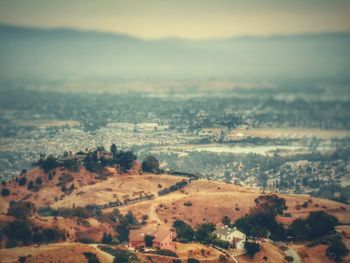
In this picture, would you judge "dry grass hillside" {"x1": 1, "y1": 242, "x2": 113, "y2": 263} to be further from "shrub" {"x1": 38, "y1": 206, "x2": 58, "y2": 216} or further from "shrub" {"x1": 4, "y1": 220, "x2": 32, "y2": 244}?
"shrub" {"x1": 38, "y1": 206, "x2": 58, "y2": 216}

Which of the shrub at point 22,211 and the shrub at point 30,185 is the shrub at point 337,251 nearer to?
the shrub at point 22,211

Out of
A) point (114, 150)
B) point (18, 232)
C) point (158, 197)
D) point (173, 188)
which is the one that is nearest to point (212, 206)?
point (158, 197)

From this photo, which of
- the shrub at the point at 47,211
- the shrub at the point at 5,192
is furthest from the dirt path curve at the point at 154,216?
the shrub at the point at 5,192

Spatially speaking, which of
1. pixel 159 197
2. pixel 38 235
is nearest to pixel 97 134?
pixel 159 197

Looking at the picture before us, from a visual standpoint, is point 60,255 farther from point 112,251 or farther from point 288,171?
point 288,171

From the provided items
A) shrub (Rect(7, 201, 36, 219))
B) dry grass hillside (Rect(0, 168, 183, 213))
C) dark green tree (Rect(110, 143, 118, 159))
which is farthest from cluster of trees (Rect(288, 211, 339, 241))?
dark green tree (Rect(110, 143, 118, 159))

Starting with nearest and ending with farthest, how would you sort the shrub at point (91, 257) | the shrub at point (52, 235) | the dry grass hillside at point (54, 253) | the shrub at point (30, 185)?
1. the dry grass hillside at point (54, 253)
2. the shrub at point (91, 257)
3. the shrub at point (52, 235)
4. the shrub at point (30, 185)

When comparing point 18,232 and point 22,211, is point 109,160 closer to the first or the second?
point 22,211
